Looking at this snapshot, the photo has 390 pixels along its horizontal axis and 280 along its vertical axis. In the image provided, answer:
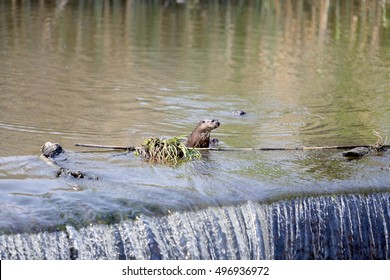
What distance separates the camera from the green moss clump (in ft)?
37.1

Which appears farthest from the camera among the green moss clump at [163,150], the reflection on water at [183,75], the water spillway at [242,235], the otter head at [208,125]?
the reflection on water at [183,75]

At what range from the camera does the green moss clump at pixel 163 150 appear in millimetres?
11320

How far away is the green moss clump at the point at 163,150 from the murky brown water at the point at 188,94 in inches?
10.1

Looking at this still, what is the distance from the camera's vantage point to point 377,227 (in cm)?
1021

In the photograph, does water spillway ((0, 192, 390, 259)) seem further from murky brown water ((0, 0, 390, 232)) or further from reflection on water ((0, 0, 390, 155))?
reflection on water ((0, 0, 390, 155))

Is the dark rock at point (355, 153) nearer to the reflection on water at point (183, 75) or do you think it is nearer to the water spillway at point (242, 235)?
the reflection on water at point (183, 75)

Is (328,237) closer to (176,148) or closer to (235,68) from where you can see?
(176,148)

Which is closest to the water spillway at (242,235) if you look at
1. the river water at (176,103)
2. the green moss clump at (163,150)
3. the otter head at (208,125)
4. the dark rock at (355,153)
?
the river water at (176,103)

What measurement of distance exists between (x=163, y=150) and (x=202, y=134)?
841 mm

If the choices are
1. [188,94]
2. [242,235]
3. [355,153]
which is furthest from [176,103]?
[242,235]

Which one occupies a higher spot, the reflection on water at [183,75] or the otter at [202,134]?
the otter at [202,134]

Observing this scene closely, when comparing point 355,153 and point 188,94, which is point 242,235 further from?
point 188,94

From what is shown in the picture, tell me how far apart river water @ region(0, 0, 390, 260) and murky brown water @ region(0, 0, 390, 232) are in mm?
33

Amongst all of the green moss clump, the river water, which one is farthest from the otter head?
the green moss clump
